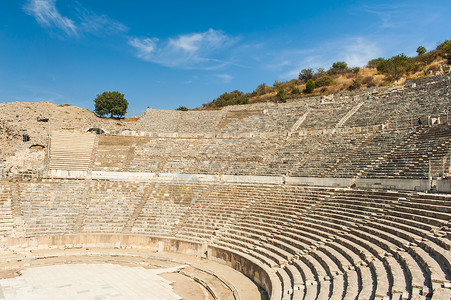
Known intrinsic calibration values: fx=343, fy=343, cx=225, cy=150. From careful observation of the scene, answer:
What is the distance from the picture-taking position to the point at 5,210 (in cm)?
1864

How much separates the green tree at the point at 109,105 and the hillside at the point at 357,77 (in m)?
12.6

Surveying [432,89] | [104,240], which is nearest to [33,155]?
[104,240]

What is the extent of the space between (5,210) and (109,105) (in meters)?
23.2

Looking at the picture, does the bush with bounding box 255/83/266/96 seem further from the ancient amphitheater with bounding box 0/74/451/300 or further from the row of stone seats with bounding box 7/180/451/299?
the row of stone seats with bounding box 7/180/451/299

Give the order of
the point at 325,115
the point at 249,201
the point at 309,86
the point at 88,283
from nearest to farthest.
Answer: the point at 88,283, the point at 249,201, the point at 325,115, the point at 309,86

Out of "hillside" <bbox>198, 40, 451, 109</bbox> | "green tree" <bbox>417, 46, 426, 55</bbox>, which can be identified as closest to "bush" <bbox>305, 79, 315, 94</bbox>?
"hillside" <bbox>198, 40, 451, 109</bbox>

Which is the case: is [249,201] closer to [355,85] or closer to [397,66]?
[355,85]

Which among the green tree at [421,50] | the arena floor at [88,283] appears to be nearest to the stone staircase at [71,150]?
the arena floor at [88,283]

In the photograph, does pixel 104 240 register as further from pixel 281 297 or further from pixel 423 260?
pixel 423 260

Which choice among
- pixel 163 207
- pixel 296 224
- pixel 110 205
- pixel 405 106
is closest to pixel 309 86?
pixel 405 106

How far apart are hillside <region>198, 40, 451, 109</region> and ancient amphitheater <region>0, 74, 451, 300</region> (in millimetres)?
13705

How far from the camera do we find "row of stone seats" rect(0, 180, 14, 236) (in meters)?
17.5

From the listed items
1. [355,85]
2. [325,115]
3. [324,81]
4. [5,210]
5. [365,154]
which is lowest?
[5,210]

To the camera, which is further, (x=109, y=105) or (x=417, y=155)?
(x=109, y=105)
